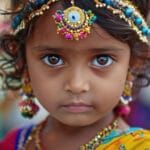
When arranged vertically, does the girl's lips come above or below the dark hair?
below

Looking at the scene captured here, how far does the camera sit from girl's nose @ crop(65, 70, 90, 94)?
154cm

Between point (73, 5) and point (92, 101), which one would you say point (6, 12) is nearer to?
point (73, 5)

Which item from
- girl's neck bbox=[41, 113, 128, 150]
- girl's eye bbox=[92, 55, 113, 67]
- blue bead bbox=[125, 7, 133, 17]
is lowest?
girl's neck bbox=[41, 113, 128, 150]

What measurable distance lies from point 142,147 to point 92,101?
195 mm

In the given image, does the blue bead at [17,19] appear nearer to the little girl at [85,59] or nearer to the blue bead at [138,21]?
the little girl at [85,59]

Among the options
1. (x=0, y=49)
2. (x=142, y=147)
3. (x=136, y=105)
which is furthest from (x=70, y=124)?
(x=136, y=105)

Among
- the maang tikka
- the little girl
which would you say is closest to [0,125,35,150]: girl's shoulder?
the little girl

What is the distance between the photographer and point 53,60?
5.35ft

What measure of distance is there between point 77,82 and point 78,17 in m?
0.19

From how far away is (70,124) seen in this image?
1633mm

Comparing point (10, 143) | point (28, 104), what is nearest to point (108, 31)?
point (28, 104)

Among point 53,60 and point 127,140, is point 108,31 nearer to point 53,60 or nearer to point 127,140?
point 53,60

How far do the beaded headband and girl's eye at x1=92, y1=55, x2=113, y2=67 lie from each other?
0.29 ft

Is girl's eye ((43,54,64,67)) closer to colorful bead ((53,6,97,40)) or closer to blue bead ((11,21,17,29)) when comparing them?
colorful bead ((53,6,97,40))
